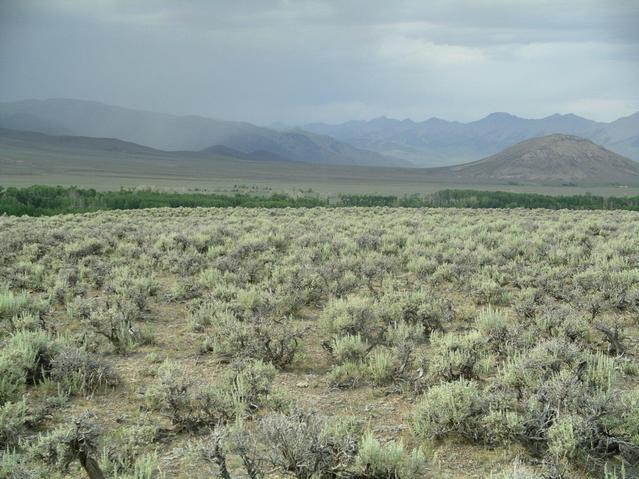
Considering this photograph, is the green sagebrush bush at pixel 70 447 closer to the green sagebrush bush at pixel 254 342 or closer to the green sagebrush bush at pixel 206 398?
the green sagebrush bush at pixel 206 398

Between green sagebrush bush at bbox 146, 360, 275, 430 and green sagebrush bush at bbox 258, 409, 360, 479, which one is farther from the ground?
green sagebrush bush at bbox 258, 409, 360, 479

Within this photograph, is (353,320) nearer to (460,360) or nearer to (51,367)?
(460,360)

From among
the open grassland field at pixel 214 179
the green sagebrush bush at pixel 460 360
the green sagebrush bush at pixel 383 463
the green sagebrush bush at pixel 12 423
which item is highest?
the open grassland field at pixel 214 179

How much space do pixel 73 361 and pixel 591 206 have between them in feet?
225

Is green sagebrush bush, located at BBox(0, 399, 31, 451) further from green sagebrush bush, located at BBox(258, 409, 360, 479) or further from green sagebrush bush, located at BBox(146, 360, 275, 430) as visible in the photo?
green sagebrush bush, located at BBox(258, 409, 360, 479)

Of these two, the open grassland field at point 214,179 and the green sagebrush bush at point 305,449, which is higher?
the open grassland field at point 214,179

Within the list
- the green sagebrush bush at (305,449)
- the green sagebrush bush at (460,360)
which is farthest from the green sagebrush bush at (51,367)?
the green sagebrush bush at (460,360)

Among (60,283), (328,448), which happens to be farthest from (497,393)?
(60,283)

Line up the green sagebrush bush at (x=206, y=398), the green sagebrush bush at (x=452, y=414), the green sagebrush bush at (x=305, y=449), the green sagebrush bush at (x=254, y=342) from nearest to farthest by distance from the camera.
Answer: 1. the green sagebrush bush at (x=305, y=449)
2. the green sagebrush bush at (x=452, y=414)
3. the green sagebrush bush at (x=206, y=398)
4. the green sagebrush bush at (x=254, y=342)

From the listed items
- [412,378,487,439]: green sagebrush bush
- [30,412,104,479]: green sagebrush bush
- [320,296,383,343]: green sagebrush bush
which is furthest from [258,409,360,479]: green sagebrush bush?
[320,296,383,343]: green sagebrush bush

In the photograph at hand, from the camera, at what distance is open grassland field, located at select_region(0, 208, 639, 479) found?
4785 millimetres

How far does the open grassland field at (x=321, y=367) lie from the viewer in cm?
479

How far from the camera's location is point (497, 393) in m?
5.58

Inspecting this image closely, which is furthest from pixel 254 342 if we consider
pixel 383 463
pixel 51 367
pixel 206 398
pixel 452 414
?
pixel 383 463
